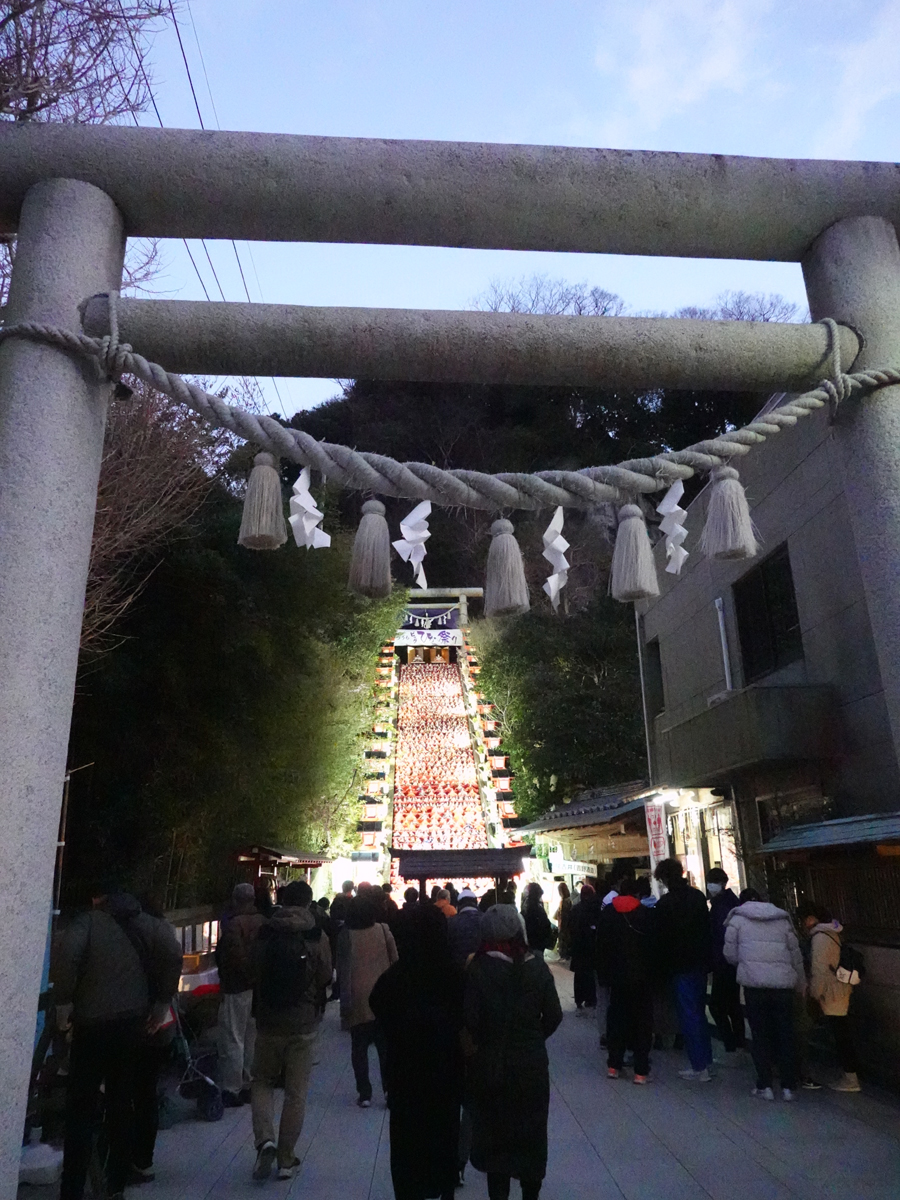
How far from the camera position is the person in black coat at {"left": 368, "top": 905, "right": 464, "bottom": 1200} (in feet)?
10.2

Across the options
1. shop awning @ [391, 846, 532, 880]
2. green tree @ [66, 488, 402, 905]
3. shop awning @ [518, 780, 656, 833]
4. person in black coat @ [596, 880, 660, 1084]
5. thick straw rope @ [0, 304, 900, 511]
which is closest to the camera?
thick straw rope @ [0, 304, 900, 511]

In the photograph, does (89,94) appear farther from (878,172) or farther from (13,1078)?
(13,1078)

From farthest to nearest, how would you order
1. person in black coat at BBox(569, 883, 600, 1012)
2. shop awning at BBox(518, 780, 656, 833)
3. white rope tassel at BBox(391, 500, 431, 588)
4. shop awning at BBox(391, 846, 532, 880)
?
shop awning at BBox(391, 846, 532, 880) < shop awning at BBox(518, 780, 656, 833) < person in black coat at BBox(569, 883, 600, 1012) < white rope tassel at BBox(391, 500, 431, 588)

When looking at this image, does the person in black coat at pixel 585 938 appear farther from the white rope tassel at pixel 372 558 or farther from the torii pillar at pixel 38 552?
the torii pillar at pixel 38 552

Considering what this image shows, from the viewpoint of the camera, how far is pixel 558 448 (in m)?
36.1

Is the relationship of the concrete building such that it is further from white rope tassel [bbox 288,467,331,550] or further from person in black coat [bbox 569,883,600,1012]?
white rope tassel [bbox 288,467,331,550]

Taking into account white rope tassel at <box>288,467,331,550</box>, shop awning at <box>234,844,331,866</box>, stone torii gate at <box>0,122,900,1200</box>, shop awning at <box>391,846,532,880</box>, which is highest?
stone torii gate at <box>0,122,900,1200</box>

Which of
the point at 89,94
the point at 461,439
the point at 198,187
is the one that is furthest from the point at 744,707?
the point at 461,439

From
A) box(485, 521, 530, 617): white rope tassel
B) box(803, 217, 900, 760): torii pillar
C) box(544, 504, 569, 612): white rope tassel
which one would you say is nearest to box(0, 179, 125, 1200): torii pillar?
box(485, 521, 530, 617): white rope tassel

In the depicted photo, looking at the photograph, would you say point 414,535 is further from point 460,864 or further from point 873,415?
point 460,864

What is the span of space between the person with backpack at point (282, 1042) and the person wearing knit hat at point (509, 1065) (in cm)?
123

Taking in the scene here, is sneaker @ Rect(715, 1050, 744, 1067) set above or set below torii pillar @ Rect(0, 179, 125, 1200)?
below

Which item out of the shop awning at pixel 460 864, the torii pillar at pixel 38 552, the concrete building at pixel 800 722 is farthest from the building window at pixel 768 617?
the torii pillar at pixel 38 552

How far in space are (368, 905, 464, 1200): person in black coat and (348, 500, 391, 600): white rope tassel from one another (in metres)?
1.56
